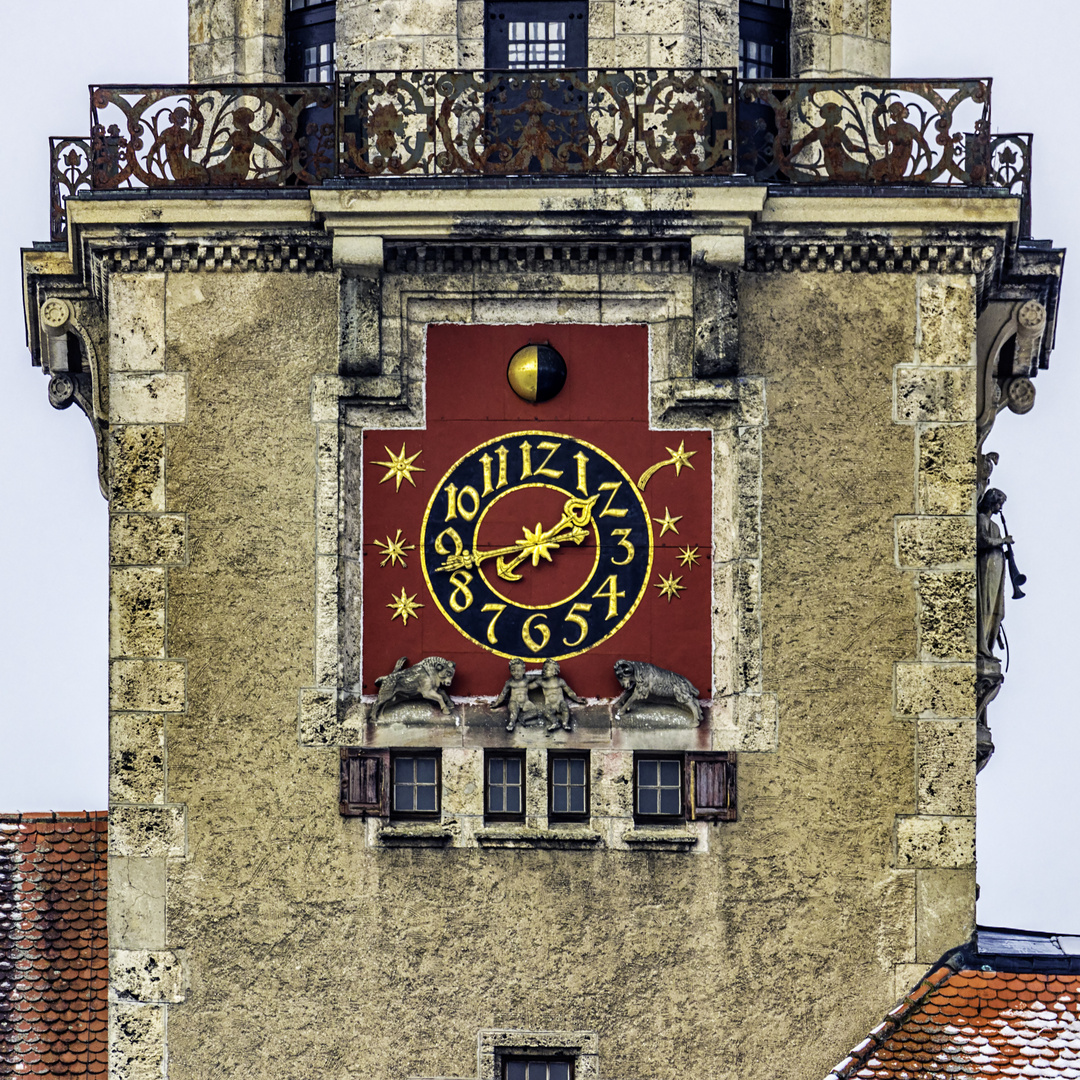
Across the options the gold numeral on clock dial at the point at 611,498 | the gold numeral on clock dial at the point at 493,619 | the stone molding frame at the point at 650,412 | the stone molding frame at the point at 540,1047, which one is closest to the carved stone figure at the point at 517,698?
the gold numeral on clock dial at the point at 493,619

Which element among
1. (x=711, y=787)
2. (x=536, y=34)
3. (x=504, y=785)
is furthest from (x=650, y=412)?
(x=536, y=34)

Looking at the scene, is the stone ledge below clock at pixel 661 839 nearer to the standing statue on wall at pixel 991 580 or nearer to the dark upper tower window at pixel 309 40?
the standing statue on wall at pixel 991 580

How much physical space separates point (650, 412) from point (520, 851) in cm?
359

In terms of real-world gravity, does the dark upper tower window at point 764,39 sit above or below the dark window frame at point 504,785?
above

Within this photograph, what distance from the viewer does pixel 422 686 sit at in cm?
3033

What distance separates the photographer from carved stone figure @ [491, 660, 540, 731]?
30.3 meters

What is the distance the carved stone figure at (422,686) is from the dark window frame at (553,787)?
90 centimetres

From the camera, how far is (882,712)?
3033cm

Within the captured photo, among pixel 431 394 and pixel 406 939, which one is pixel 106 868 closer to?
pixel 406 939

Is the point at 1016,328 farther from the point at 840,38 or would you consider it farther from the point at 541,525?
the point at 541,525

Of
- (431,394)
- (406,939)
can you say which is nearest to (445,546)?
(431,394)

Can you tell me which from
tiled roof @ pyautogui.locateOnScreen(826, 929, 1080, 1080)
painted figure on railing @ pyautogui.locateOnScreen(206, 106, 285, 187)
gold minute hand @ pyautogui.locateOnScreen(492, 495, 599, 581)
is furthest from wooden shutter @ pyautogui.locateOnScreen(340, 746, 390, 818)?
painted figure on railing @ pyautogui.locateOnScreen(206, 106, 285, 187)

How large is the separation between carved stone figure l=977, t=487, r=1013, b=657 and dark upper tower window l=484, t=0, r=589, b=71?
5.00 metres

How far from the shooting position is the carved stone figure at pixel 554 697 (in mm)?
30266
